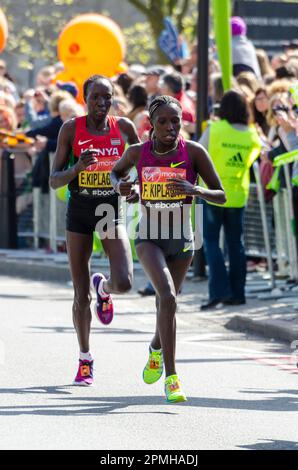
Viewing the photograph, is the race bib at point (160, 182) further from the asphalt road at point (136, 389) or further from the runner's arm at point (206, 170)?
the asphalt road at point (136, 389)

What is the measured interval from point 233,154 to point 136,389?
4865mm

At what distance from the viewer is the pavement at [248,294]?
40.6 ft

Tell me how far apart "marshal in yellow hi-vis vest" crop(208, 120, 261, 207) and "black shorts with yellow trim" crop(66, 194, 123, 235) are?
4.31m

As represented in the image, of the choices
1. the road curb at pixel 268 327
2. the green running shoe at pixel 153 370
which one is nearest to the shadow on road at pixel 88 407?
the green running shoe at pixel 153 370

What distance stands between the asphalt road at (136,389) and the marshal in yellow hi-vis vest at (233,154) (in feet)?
Answer: 3.96

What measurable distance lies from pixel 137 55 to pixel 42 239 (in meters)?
28.0

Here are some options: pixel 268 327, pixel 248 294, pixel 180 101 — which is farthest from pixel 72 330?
pixel 180 101

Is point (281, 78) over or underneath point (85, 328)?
over

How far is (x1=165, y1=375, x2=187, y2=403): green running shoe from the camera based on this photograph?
8617 millimetres

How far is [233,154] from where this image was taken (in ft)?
45.1

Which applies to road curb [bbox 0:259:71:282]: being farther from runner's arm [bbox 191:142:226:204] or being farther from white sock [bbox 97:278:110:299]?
runner's arm [bbox 191:142:226:204]

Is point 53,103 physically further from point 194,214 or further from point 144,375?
point 144,375

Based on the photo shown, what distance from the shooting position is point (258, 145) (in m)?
13.9
